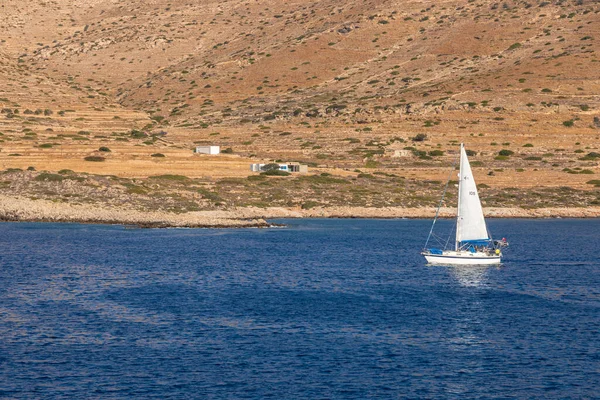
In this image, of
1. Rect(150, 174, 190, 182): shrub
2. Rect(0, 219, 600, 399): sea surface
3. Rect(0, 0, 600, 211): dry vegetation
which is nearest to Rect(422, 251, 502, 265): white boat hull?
Rect(0, 219, 600, 399): sea surface

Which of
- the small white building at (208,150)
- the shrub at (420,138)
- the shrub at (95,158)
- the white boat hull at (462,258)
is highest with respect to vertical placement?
the shrub at (420,138)

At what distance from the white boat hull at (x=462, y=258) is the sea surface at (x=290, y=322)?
739mm

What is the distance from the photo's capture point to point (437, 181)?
135500mm

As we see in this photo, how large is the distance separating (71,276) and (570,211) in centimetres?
8068

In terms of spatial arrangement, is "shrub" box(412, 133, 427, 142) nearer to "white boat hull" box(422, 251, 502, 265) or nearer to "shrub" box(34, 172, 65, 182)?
"shrub" box(34, 172, 65, 182)

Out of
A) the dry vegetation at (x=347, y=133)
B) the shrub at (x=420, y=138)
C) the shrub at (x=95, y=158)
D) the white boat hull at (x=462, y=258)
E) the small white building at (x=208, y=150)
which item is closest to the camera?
the white boat hull at (x=462, y=258)

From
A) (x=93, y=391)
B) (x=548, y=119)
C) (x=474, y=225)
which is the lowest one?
(x=93, y=391)

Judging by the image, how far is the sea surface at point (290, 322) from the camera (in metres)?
37.0

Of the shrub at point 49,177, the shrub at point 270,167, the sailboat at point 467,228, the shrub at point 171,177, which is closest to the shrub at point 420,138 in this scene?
the shrub at point 270,167

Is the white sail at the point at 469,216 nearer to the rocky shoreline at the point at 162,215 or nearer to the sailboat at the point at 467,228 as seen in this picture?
the sailboat at the point at 467,228

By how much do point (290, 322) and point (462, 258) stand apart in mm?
26269

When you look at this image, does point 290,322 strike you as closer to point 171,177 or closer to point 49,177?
point 49,177

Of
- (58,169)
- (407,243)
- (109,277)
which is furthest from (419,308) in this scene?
(58,169)

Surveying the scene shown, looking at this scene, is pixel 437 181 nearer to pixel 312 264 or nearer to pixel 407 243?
pixel 407 243
